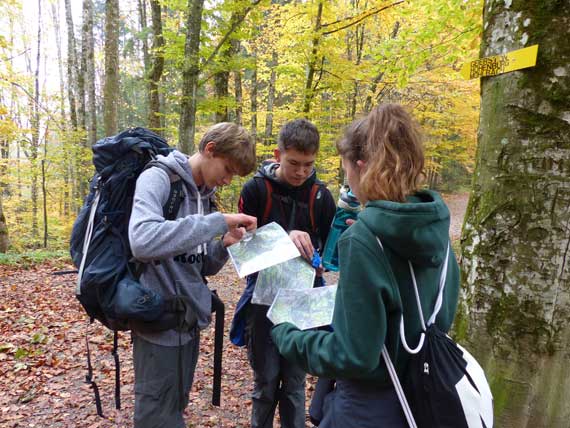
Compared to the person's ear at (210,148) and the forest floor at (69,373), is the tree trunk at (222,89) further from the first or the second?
the person's ear at (210,148)

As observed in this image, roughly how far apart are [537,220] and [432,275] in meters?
1.02

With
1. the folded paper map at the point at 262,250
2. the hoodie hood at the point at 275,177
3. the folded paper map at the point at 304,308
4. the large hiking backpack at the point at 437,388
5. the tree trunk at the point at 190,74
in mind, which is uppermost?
the tree trunk at the point at 190,74

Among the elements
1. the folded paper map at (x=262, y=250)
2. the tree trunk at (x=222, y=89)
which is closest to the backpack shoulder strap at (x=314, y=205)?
the folded paper map at (x=262, y=250)

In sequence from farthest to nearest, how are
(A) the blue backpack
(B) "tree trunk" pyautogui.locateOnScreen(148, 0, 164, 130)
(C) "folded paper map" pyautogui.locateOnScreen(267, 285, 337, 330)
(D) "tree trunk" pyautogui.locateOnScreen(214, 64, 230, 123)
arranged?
(B) "tree trunk" pyautogui.locateOnScreen(148, 0, 164, 130) < (D) "tree trunk" pyautogui.locateOnScreen(214, 64, 230, 123) < (A) the blue backpack < (C) "folded paper map" pyautogui.locateOnScreen(267, 285, 337, 330)

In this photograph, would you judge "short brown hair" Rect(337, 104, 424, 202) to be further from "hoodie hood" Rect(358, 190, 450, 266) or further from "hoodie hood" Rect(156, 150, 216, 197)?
"hoodie hood" Rect(156, 150, 216, 197)

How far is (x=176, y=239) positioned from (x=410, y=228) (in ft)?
3.30

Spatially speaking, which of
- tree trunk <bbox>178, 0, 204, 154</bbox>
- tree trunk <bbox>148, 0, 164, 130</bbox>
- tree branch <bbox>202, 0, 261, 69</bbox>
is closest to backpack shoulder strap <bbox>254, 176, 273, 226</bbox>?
tree trunk <bbox>178, 0, 204, 154</bbox>

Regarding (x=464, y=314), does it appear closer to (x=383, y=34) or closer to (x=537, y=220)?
(x=537, y=220)

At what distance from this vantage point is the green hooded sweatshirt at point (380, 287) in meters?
1.10

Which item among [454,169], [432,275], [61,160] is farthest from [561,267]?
[454,169]

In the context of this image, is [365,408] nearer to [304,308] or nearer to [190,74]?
[304,308]

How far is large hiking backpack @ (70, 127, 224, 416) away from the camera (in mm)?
1705

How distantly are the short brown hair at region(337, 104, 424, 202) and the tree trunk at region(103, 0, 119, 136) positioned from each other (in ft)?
26.0

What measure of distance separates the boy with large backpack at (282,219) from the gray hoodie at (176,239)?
417 mm
